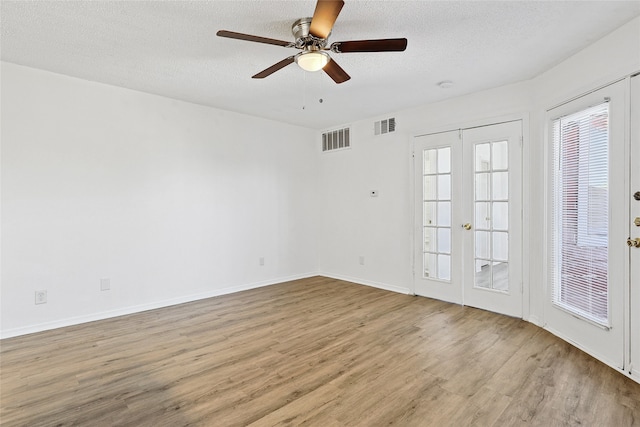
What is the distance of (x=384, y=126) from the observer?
502 centimetres

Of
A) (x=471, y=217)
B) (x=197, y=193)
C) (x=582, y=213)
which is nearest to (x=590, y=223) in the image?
(x=582, y=213)

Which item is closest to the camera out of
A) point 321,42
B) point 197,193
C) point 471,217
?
point 321,42

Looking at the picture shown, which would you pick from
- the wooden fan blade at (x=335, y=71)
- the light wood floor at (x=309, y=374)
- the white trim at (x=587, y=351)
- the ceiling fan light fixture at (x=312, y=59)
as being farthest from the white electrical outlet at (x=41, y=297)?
the white trim at (x=587, y=351)

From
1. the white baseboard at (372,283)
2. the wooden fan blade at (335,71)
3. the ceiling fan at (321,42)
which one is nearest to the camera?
the ceiling fan at (321,42)

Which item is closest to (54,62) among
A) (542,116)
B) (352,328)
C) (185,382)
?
(185,382)

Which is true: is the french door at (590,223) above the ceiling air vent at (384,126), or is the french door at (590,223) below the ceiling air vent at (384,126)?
below

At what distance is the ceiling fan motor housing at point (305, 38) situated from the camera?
229cm

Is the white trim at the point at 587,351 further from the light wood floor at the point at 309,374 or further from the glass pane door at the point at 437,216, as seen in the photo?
the glass pane door at the point at 437,216

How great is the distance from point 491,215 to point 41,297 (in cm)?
509

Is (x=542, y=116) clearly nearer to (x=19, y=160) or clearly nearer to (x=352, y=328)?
(x=352, y=328)

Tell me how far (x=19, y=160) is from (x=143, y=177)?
1.15m

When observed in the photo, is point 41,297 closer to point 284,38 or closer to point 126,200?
point 126,200

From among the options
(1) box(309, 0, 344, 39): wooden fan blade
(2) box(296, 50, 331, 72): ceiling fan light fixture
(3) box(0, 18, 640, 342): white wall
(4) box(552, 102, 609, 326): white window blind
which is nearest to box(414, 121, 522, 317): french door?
(3) box(0, 18, 640, 342): white wall

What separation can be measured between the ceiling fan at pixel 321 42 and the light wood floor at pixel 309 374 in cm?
238
